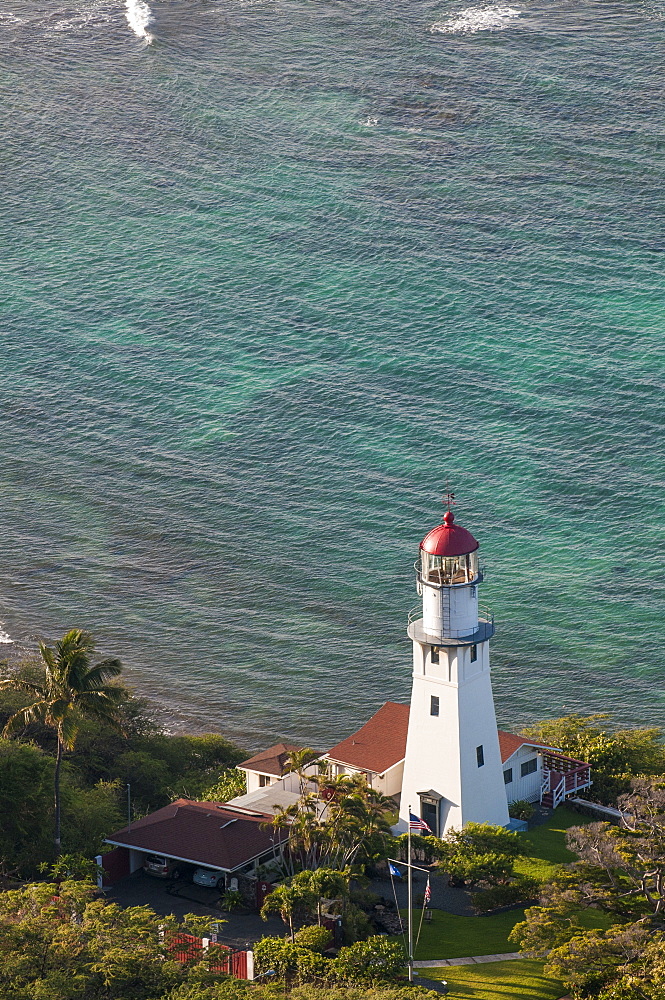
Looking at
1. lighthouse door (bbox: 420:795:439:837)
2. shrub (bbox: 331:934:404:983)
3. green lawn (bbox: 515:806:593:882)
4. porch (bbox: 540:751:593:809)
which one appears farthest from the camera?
porch (bbox: 540:751:593:809)

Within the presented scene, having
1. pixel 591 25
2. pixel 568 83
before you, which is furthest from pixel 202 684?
pixel 591 25

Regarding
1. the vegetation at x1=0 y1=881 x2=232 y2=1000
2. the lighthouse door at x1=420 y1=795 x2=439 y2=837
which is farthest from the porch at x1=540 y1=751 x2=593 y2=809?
A: the vegetation at x1=0 y1=881 x2=232 y2=1000

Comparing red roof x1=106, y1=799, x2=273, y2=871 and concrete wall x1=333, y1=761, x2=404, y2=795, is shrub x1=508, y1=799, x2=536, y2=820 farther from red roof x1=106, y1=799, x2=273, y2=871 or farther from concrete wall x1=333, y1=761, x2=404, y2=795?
red roof x1=106, y1=799, x2=273, y2=871

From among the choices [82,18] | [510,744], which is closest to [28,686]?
[510,744]

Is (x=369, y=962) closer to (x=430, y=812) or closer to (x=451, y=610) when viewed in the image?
(x=430, y=812)

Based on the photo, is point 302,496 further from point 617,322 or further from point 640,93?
point 640,93

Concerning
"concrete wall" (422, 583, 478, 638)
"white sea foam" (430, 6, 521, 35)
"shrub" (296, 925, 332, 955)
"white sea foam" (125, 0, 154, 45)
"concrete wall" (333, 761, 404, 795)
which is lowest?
"shrub" (296, 925, 332, 955)

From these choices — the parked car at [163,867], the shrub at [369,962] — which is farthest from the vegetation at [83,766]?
the shrub at [369,962]
